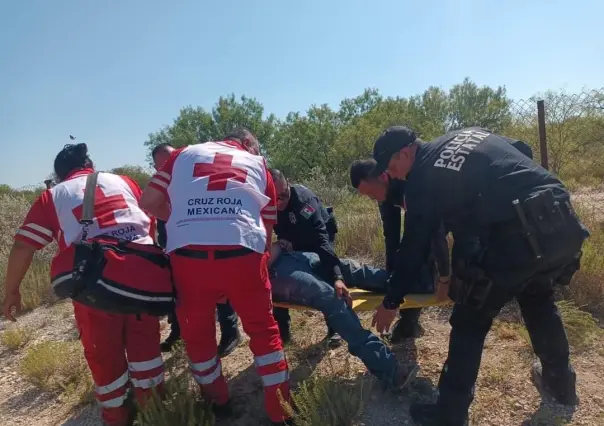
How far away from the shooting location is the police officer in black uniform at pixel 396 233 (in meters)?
3.11

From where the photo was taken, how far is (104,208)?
2789mm

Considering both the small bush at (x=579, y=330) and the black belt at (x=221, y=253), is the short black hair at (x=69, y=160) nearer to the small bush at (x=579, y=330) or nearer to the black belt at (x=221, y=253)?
the black belt at (x=221, y=253)

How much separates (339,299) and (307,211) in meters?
0.72

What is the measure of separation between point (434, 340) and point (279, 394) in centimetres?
152

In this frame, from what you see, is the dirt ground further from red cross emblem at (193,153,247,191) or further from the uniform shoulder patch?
red cross emblem at (193,153,247,191)

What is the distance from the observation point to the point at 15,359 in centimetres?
445

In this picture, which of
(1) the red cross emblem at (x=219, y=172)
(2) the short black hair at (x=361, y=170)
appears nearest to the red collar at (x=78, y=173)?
(1) the red cross emblem at (x=219, y=172)

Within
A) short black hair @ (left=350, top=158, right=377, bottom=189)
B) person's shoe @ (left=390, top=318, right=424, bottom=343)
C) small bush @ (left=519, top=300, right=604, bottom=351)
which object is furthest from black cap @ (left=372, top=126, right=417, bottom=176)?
small bush @ (left=519, top=300, right=604, bottom=351)

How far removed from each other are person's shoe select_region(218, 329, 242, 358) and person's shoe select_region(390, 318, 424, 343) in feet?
4.09

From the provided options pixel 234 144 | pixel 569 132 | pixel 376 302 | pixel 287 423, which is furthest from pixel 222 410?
pixel 569 132

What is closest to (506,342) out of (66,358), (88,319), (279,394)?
(279,394)

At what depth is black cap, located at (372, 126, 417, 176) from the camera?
2.56 meters

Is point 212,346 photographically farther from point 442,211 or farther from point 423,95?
point 423,95

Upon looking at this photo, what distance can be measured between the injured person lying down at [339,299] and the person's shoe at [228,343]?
875 millimetres
